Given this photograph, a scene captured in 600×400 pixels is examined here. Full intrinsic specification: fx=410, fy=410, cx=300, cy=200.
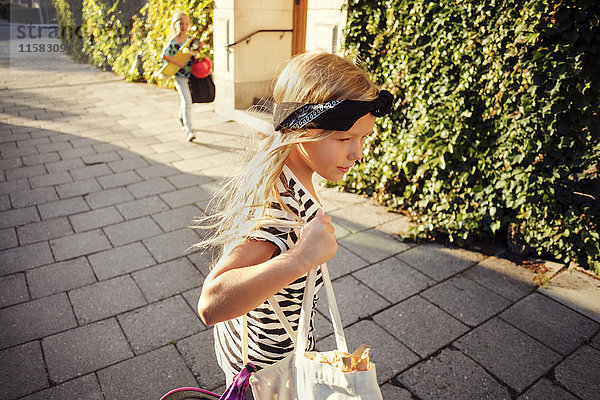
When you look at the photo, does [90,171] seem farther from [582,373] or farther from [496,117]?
[582,373]

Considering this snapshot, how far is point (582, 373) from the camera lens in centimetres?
246

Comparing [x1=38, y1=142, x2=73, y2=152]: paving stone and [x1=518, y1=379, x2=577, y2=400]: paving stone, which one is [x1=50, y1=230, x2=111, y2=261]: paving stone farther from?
[x1=518, y1=379, x2=577, y2=400]: paving stone

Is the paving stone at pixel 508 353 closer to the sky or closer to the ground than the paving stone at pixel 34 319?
closer to the sky

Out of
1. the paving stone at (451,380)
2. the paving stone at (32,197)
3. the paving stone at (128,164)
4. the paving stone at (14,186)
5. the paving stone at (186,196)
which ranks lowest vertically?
the paving stone at (451,380)

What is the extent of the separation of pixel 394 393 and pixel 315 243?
1.66m

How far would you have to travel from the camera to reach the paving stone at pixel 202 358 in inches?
91.8

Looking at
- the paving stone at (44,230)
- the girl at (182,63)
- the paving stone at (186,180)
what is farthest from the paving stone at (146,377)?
the girl at (182,63)

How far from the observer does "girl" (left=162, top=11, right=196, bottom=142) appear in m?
6.13

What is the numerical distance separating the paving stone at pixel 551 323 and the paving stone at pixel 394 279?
24.8 inches

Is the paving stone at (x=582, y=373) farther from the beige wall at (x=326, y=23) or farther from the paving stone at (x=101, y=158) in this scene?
the paving stone at (x=101, y=158)

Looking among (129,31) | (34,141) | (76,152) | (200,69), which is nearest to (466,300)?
(200,69)

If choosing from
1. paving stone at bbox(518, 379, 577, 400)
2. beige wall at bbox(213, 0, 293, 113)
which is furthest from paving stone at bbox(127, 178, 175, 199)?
paving stone at bbox(518, 379, 577, 400)

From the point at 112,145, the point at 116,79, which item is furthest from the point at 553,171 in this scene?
the point at 116,79

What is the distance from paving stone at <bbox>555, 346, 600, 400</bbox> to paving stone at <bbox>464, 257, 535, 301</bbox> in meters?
0.58
